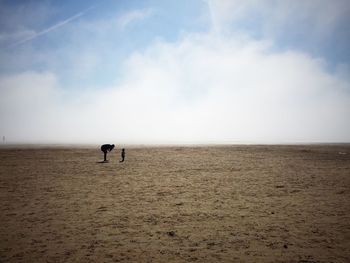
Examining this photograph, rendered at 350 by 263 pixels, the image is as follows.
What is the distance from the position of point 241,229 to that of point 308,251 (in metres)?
2.08

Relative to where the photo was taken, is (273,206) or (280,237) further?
(273,206)

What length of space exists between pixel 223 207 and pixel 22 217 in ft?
25.1

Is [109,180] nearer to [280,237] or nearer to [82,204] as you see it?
[82,204]

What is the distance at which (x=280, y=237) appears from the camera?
7.67 m

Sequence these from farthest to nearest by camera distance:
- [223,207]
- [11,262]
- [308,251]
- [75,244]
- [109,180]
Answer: [109,180], [223,207], [75,244], [308,251], [11,262]

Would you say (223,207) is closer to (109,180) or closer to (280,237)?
(280,237)

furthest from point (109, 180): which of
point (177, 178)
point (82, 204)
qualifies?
point (82, 204)

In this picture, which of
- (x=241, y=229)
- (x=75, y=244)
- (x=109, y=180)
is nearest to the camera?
(x=75, y=244)

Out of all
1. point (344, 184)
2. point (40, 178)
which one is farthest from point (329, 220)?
point (40, 178)

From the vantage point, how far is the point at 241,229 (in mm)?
8375

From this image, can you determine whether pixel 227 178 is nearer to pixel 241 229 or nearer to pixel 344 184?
pixel 344 184

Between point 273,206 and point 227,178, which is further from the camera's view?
point 227,178

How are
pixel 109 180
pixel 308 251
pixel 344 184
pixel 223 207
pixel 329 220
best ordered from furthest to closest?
pixel 109 180
pixel 344 184
pixel 223 207
pixel 329 220
pixel 308 251

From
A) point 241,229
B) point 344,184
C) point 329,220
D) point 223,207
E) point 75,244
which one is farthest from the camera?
point 344,184
